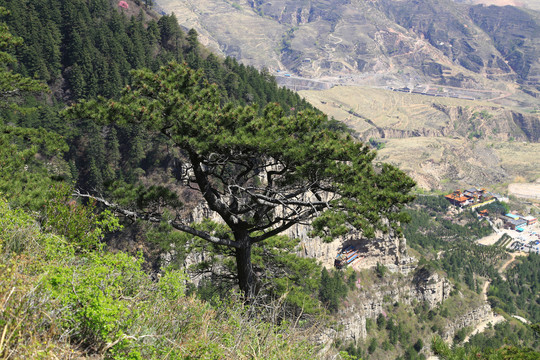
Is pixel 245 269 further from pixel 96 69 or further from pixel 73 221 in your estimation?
pixel 96 69

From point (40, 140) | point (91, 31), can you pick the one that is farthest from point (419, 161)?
point (40, 140)

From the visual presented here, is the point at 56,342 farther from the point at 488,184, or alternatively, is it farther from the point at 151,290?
the point at 488,184

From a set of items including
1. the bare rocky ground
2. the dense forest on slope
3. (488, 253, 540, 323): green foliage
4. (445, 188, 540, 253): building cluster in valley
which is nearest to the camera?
the dense forest on slope

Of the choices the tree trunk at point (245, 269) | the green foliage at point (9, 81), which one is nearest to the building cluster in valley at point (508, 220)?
the tree trunk at point (245, 269)

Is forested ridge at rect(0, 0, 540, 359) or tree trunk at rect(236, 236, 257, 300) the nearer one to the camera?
forested ridge at rect(0, 0, 540, 359)

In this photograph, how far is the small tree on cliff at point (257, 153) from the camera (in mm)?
9617

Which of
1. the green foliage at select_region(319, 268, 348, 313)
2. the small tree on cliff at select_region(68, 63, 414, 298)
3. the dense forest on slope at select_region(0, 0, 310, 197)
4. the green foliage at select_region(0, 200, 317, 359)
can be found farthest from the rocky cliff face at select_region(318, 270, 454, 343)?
the green foliage at select_region(0, 200, 317, 359)

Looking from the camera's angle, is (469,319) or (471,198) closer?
(469,319)

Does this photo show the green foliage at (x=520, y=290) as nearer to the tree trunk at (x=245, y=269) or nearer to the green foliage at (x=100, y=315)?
the tree trunk at (x=245, y=269)

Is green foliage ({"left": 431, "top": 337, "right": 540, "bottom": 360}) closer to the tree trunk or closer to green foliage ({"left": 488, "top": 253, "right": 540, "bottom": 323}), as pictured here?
the tree trunk

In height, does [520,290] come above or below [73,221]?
below

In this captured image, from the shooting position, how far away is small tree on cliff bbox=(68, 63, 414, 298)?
9.62 metres

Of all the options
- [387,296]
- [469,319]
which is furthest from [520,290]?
[387,296]

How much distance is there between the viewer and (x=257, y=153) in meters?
10.4
